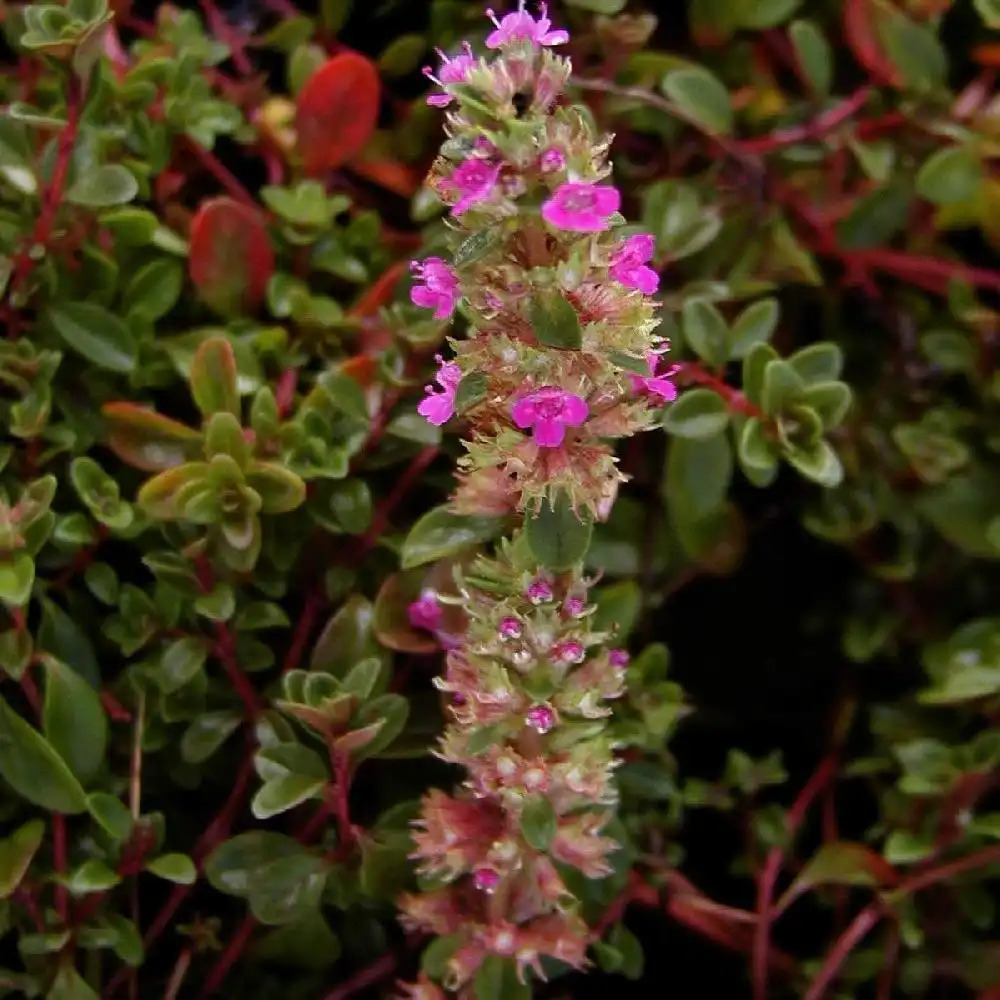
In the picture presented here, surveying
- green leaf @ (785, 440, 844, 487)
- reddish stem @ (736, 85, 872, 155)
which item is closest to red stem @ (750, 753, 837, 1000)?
green leaf @ (785, 440, 844, 487)

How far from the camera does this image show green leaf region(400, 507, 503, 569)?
72 centimetres

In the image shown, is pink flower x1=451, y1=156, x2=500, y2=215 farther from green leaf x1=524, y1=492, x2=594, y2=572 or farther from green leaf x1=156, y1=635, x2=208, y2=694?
green leaf x1=156, y1=635, x2=208, y2=694

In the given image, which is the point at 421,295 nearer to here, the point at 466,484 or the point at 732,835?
the point at 466,484

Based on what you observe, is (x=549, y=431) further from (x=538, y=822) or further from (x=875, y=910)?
(x=875, y=910)

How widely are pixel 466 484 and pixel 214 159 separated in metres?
0.47

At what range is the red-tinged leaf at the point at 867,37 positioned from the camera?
101cm

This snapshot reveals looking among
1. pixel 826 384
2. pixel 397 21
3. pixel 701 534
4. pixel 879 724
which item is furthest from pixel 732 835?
pixel 397 21

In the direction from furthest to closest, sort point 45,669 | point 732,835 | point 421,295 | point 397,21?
point 397,21
point 732,835
point 45,669
point 421,295

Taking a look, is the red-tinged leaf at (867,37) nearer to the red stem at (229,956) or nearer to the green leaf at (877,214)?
the green leaf at (877,214)

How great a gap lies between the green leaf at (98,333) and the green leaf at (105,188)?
0.24 ft

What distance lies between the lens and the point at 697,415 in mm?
817

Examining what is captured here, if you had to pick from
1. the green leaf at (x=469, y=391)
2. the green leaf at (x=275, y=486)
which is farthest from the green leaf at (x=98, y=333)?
the green leaf at (x=469, y=391)

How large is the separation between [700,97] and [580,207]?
49 centimetres

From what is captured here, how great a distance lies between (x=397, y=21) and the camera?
3.80 ft
